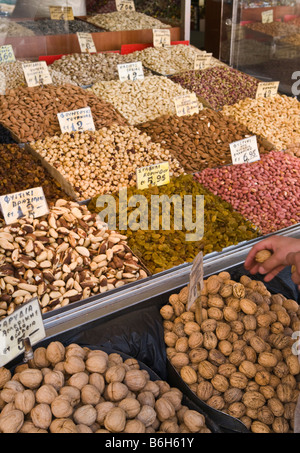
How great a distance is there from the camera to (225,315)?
5.29 feet

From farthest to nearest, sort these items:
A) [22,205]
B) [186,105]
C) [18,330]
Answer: [186,105] → [22,205] → [18,330]

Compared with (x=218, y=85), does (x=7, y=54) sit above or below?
above

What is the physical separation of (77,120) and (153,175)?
0.72 meters

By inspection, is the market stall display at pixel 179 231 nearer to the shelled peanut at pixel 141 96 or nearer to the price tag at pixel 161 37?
the shelled peanut at pixel 141 96

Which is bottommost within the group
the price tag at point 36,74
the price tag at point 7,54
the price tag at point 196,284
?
the price tag at point 196,284

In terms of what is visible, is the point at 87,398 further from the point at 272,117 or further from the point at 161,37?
the point at 161,37

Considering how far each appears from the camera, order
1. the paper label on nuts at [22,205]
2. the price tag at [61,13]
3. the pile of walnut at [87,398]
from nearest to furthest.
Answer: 1. the pile of walnut at [87,398]
2. the paper label on nuts at [22,205]
3. the price tag at [61,13]

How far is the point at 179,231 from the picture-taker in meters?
2.12

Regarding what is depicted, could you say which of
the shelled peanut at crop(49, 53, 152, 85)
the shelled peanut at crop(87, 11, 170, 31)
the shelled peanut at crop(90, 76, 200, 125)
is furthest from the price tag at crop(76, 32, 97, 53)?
the shelled peanut at crop(90, 76, 200, 125)

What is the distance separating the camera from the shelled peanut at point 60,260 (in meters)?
1.67

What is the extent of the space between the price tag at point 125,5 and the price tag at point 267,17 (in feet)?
4.36

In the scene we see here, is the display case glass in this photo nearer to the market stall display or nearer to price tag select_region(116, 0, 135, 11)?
price tag select_region(116, 0, 135, 11)

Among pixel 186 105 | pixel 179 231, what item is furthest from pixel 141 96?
Answer: pixel 179 231

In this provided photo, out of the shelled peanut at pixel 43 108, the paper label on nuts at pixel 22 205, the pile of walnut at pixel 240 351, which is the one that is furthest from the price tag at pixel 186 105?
the pile of walnut at pixel 240 351
